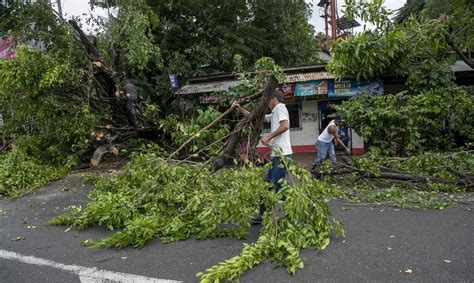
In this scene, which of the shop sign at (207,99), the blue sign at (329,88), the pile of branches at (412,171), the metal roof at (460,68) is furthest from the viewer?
the shop sign at (207,99)

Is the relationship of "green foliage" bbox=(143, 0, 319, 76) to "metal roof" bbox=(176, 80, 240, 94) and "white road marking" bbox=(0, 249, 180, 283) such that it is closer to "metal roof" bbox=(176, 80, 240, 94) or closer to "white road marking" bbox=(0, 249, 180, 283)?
"metal roof" bbox=(176, 80, 240, 94)

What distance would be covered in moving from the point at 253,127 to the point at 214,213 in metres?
1.27

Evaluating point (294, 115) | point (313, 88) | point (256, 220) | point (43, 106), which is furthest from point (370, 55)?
point (43, 106)

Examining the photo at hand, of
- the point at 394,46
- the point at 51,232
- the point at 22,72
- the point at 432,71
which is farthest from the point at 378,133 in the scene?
the point at 22,72

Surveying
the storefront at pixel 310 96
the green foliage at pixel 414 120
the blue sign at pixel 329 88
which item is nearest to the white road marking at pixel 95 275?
the green foliage at pixel 414 120

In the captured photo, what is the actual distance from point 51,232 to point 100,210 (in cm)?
71

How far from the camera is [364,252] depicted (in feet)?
10.8

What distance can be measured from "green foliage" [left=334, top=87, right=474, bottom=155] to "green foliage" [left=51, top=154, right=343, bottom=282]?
4.93 metres

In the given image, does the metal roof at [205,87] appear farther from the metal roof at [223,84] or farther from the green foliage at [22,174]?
the green foliage at [22,174]

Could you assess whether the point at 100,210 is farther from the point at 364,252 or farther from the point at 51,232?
the point at 364,252

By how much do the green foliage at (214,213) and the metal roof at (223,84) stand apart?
648 centimetres

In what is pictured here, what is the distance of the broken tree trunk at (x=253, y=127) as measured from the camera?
166 inches

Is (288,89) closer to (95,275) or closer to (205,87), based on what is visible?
(205,87)

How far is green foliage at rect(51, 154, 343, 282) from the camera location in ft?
10.5
